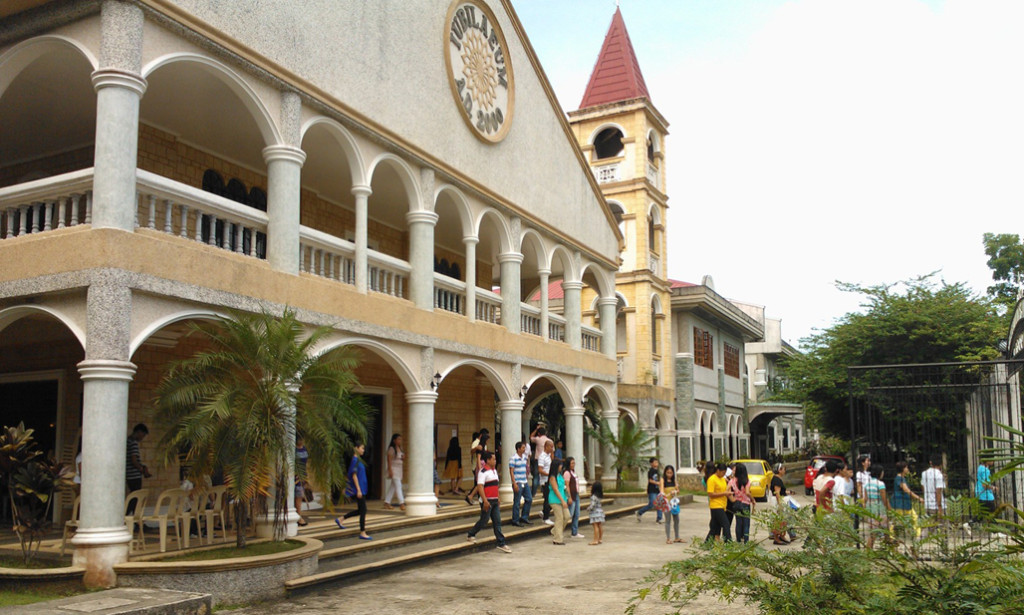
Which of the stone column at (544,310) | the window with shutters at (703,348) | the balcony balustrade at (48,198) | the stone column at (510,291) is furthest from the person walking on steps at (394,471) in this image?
the window with shutters at (703,348)

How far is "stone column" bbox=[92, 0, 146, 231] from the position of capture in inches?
385

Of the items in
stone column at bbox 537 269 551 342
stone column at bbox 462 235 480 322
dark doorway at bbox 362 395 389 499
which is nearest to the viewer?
stone column at bbox 462 235 480 322

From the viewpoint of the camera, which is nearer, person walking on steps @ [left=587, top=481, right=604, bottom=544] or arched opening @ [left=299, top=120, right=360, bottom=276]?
arched opening @ [left=299, top=120, right=360, bottom=276]

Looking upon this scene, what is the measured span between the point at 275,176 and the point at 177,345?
3.32m

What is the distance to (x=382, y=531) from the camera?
1388 centimetres

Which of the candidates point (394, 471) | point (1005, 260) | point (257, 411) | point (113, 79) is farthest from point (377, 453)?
point (1005, 260)

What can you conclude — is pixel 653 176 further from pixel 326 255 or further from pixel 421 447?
pixel 326 255

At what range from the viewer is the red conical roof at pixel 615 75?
3272cm

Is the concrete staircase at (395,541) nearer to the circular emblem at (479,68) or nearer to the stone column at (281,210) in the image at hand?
the stone column at (281,210)

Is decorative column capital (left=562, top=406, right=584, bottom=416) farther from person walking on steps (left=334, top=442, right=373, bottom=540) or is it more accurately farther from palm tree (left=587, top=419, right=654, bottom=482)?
person walking on steps (left=334, top=442, right=373, bottom=540)

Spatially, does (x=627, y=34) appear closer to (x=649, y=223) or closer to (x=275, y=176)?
(x=649, y=223)

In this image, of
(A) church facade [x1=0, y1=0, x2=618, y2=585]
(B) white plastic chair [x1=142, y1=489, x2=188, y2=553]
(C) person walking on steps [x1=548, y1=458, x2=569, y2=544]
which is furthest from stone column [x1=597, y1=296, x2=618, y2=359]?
(B) white plastic chair [x1=142, y1=489, x2=188, y2=553]

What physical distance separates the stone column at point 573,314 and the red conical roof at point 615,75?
12170 millimetres

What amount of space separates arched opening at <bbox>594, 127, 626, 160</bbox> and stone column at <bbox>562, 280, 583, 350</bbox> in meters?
11.6
